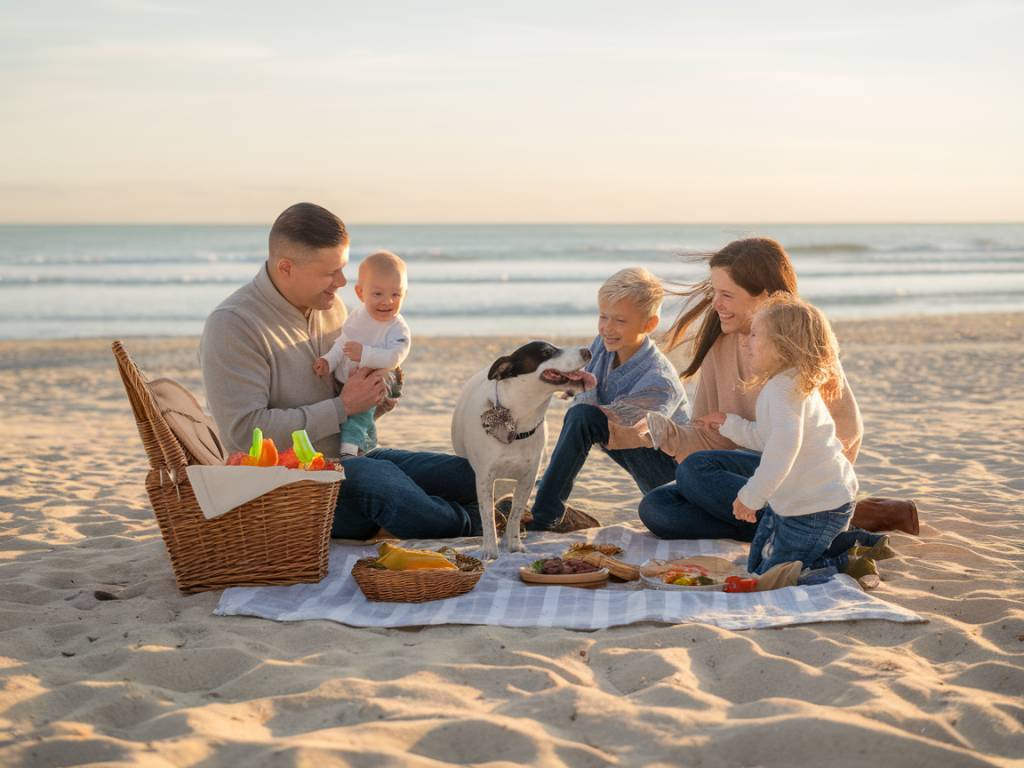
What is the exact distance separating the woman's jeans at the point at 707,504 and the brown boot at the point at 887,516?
0.72ft

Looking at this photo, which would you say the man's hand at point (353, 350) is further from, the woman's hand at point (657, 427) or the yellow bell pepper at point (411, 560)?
the woman's hand at point (657, 427)

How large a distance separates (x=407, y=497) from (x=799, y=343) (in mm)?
2069

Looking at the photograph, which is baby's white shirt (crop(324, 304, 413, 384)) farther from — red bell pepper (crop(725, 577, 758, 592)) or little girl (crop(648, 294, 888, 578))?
red bell pepper (crop(725, 577, 758, 592))

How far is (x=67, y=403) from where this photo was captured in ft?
37.0

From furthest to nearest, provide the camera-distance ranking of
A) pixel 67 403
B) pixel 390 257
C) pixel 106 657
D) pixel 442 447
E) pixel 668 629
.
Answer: pixel 67 403 < pixel 442 447 < pixel 390 257 < pixel 668 629 < pixel 106 657

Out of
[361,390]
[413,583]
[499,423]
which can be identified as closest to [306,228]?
[361,390]

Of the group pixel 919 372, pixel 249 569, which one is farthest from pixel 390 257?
pixel 919 372

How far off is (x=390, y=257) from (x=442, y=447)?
10.8 ft

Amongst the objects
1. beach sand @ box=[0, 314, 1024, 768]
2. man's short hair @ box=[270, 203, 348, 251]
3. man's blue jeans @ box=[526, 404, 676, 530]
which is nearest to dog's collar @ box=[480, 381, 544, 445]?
man's blue jeans @ box=[526, 404, 676, 530]

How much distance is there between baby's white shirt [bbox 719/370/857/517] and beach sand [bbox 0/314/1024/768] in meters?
0.48

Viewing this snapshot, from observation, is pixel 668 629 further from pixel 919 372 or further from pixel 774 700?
pixel 919 372

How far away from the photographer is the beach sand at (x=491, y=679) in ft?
9.55

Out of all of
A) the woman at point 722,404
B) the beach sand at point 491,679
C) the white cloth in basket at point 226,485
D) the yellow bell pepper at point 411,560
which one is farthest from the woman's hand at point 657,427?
the white cloth in basket at point 226,485

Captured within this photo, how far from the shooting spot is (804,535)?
4.63m
